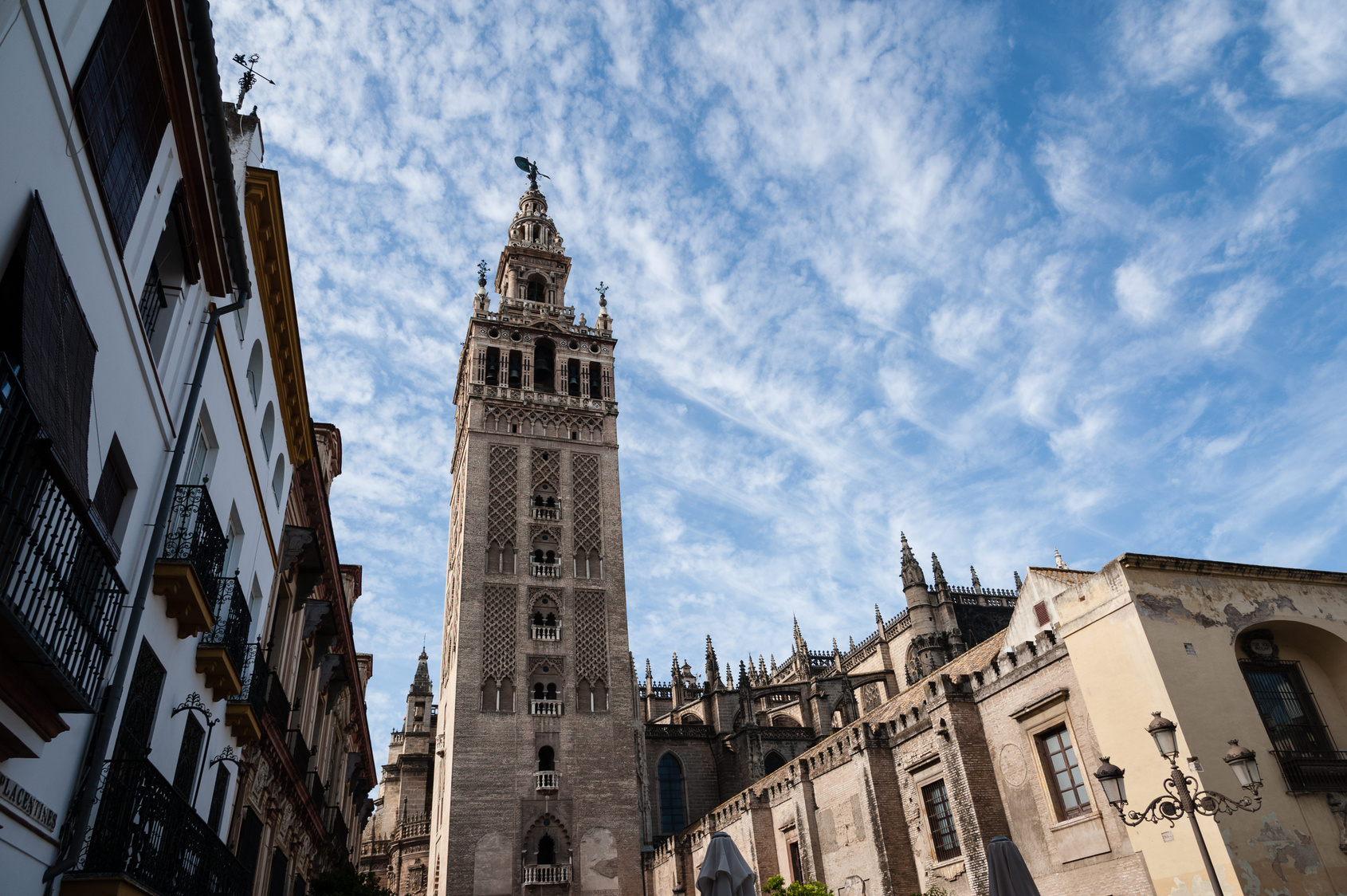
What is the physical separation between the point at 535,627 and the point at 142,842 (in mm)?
27517

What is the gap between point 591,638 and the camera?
3441cm

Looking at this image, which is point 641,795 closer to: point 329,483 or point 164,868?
point 329,483

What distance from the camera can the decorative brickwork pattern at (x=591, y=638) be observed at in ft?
110

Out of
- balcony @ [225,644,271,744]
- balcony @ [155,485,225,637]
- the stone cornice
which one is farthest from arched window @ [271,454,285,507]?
balcony @ [155,485,225,637]

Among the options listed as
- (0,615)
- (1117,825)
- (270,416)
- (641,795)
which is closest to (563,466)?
(641,795)

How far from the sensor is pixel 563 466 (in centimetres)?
3816

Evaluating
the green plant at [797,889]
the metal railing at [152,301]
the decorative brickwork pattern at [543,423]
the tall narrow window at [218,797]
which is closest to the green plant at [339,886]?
the tall narrow window at [218,797]

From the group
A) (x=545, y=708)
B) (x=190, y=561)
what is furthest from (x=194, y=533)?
(x=545, y=708)

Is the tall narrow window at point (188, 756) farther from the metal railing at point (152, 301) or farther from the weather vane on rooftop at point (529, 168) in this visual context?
the weather vane on rooftop at point (529, 168)

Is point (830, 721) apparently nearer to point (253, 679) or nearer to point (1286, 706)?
point (1286, 706)

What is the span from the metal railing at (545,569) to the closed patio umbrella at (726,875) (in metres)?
21.8

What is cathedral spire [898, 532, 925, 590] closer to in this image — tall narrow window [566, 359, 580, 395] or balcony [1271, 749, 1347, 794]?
tall narrow window [566, 359, 580, 395]

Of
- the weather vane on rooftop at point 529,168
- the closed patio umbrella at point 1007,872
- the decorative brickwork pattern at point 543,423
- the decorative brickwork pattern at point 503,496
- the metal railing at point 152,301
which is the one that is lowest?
the closed patio umbrella at point 1007,872

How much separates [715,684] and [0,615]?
135 ft
